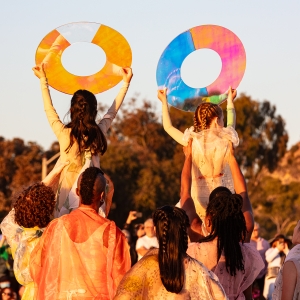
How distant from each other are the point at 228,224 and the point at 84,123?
1869 mm

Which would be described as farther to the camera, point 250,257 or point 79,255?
point 250,257

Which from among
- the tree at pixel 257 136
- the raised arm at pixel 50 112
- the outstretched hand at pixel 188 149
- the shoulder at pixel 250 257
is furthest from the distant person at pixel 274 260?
the tree at pixel 257 136

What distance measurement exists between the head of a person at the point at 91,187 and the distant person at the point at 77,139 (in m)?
1.54

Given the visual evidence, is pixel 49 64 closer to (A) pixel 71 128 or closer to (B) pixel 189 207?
(A) pixel 71 128

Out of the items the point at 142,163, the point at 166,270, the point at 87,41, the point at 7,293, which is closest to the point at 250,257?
the point at 166,270

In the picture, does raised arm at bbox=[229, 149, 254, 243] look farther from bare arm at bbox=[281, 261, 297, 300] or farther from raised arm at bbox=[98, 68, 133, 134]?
bare arm at bbox=[281, 261, 297, 300]

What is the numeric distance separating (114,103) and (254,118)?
212 ft

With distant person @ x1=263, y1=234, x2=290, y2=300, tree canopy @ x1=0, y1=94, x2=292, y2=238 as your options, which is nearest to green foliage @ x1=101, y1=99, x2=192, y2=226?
tree canopy @ x1=0, y1=94, x2=292, y2=238

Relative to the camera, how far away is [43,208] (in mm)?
7352

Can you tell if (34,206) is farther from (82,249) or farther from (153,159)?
(153,159)

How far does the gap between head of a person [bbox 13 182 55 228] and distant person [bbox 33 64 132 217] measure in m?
0.96

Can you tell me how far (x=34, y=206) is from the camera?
7.34 metres

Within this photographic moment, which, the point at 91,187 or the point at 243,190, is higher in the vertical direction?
the point at 91,187

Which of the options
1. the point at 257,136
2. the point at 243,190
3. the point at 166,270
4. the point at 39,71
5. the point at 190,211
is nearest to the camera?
the point at 166,270
